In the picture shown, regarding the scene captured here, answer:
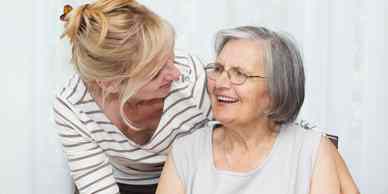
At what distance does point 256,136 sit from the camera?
167 cm

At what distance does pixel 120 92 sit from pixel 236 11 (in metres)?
0.89

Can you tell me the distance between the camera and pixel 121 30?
1567 mm

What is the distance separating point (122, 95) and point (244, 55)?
36 cm

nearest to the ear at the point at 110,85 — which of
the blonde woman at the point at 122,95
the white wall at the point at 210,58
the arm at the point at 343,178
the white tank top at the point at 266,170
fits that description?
the blonde woman at the point at 122,95

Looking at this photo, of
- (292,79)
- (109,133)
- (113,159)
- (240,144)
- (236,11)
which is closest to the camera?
(292,79)

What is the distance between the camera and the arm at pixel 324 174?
155cm

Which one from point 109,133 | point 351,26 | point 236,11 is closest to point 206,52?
point 236,11

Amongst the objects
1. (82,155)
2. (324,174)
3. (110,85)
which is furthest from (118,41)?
(324,174)

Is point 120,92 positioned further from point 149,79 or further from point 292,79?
point 292,79

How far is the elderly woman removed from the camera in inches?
61.6

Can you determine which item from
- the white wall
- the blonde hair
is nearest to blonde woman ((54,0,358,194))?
the blonde hair

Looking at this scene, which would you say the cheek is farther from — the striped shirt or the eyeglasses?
the striped shirt

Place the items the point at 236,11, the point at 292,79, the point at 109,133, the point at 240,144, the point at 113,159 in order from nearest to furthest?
the point at 292,79, the point at 240,144, the point at 109,133, the point at 113,159, the point at 236,11

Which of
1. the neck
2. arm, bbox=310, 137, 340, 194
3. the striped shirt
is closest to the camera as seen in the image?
arm, bbox=310, 137, 340, 194
